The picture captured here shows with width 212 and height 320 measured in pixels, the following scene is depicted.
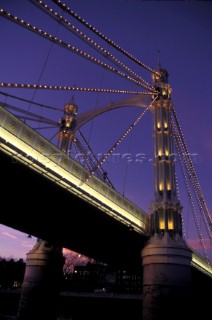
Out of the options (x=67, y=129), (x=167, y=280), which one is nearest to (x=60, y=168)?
(x=167, y=280)

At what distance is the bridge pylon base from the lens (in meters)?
21.7

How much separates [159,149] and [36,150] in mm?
14001

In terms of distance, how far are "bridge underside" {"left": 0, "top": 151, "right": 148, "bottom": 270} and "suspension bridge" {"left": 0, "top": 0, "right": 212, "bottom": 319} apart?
0.21 feet

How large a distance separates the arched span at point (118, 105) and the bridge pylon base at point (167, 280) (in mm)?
15448

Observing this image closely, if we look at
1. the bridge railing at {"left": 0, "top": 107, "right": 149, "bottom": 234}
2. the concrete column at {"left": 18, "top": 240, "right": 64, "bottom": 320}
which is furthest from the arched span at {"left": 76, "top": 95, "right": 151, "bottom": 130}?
the concrete column at {"left": 18, "top": 240, "right": 64, "bottom": 320}

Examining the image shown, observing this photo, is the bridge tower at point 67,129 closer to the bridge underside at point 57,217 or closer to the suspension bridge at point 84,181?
the suspension bridge at point 84,181

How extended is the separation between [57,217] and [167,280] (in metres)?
9.99

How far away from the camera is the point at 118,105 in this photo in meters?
37.1

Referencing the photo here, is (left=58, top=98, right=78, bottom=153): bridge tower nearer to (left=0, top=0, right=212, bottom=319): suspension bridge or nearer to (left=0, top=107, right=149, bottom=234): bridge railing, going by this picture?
(left=0, top=0, right=212, bottom=319): suspension bridge

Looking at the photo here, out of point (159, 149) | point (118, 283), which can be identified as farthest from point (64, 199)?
point (118, 283)

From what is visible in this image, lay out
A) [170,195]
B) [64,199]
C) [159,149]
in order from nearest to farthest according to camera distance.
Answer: [64,199] < [170,195] < [159,149]

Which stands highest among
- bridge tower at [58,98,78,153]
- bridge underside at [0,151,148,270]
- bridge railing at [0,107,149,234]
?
bridge tower at [58,98,78,153]

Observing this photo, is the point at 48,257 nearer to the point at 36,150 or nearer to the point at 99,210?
the point at 99,210

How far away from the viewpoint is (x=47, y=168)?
19.2 m
